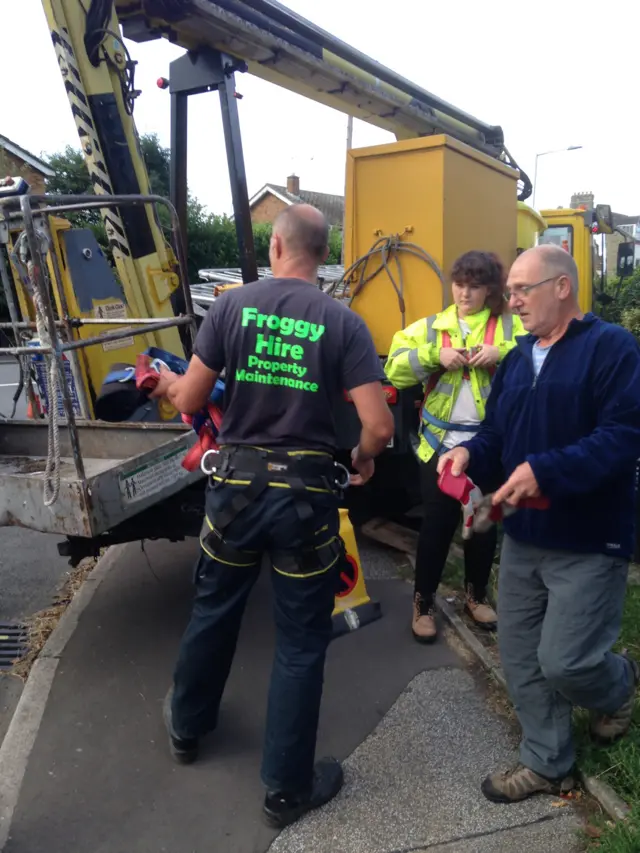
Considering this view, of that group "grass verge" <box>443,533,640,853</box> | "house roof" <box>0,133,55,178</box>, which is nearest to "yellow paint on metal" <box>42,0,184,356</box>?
"grass verge" <box>443,533,640,853</box>

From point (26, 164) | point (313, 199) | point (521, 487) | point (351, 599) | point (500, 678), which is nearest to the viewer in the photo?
point (521, 487)

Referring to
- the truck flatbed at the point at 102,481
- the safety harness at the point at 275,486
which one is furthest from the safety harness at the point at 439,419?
the truck flatbed at the point at 102,481

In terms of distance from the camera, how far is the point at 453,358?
3.33 meters

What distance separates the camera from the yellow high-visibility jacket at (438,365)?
3.42 metres

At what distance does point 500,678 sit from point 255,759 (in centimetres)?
118

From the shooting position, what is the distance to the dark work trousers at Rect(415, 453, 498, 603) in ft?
11.8

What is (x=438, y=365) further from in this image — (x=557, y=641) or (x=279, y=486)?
(x=557, y=641)

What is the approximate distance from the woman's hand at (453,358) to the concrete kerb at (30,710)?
244cm

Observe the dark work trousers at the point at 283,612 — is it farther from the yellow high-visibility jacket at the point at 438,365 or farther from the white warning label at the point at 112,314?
the white warning label at the point at 112,314

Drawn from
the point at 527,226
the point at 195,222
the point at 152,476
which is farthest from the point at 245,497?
the point at 195,222

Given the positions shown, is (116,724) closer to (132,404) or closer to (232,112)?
(132,404)

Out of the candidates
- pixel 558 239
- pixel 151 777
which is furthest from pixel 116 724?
pixel 558 239

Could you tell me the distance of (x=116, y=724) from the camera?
316cm

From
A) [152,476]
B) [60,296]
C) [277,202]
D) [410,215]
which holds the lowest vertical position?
[152,476]
